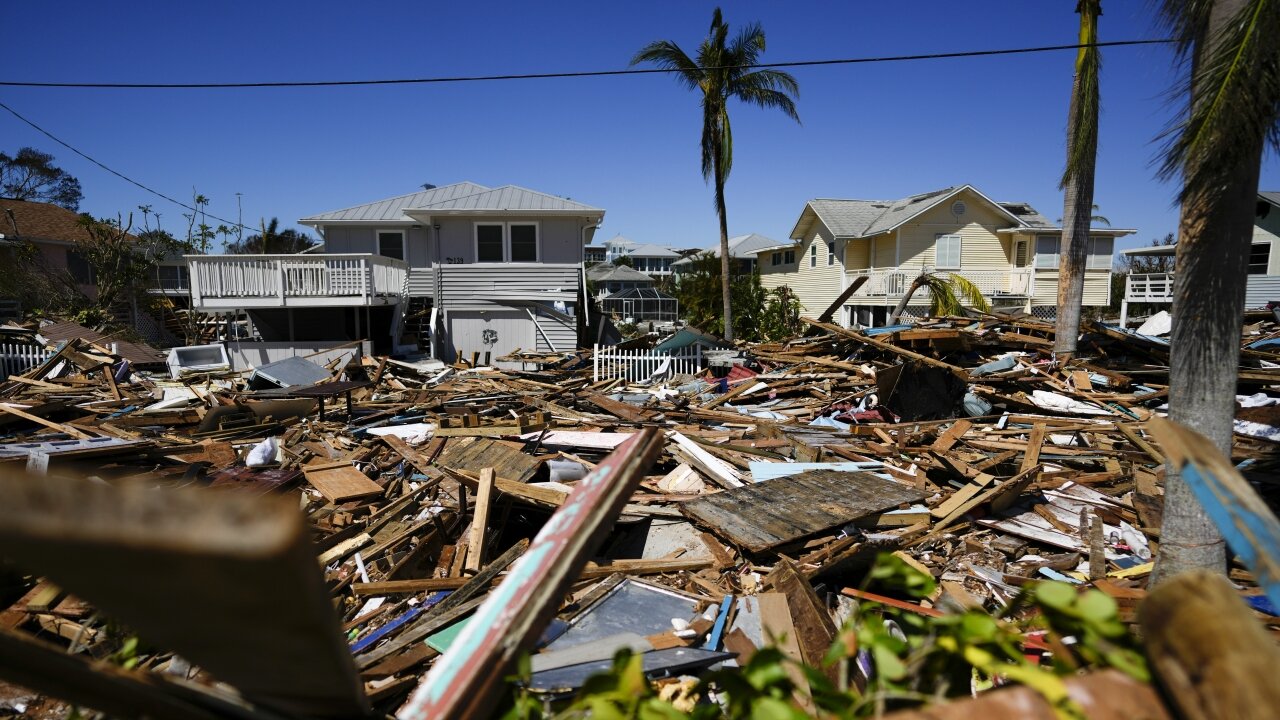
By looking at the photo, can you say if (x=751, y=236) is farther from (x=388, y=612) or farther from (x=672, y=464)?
(x=388, y=612)

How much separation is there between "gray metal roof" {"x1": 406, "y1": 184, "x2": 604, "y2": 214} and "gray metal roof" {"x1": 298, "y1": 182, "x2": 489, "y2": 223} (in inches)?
20.8

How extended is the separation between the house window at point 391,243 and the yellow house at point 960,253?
17.9 metres

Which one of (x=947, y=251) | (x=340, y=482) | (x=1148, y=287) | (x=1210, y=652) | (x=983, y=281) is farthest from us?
(x=947, y=251)

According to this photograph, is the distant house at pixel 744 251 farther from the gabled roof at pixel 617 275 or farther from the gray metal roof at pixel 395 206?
the gray metal roof at pixel 395 206

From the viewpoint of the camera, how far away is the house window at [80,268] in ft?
102

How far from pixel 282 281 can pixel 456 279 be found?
197 inches

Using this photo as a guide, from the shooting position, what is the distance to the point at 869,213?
32375mm

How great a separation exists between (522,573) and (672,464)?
695cm

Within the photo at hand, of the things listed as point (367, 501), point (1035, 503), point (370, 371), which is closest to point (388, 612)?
point (367, 501)

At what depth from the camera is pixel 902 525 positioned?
5.93 metres

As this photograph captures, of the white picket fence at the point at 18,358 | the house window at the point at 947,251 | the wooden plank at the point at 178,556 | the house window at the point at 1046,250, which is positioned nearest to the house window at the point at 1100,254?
the house window at the point at 1046,250

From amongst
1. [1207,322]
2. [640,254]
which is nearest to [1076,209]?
[1207,322]

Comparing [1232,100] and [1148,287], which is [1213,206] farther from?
[1148,287]

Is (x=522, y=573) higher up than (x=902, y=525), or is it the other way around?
(x=522, y=573)
